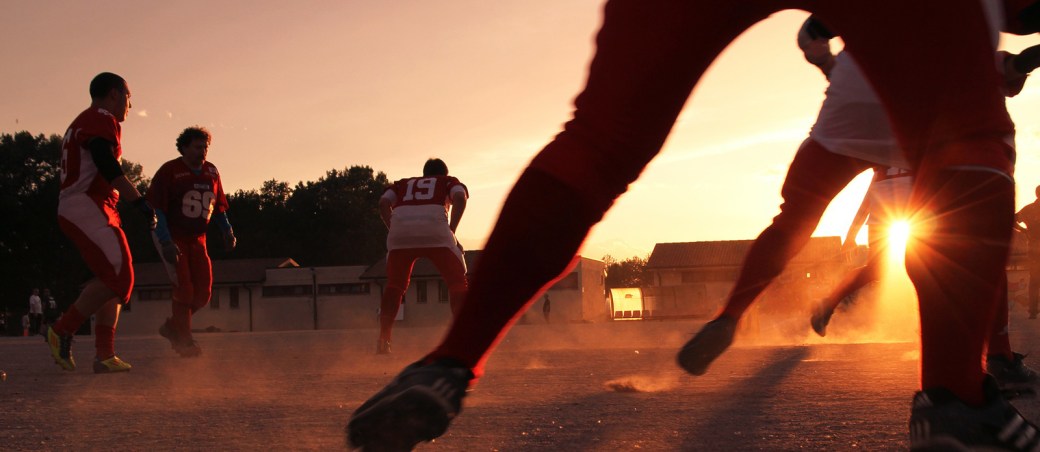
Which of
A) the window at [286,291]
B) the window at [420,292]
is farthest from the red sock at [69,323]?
the window at [286,291]

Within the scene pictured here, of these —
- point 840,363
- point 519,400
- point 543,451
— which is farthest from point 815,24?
point 840,363

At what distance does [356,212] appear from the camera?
289 ft

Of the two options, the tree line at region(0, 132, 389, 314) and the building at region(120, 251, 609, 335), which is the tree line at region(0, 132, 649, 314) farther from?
the building at region(120, 251, 609, 335)

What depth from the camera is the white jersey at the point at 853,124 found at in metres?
3.37

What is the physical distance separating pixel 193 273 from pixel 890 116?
7748 mm

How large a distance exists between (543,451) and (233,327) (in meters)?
66.2

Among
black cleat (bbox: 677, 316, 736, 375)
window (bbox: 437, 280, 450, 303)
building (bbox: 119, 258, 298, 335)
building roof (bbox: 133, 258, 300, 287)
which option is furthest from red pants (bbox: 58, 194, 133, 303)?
building roof (bbox: 133, 258, 300, 287)

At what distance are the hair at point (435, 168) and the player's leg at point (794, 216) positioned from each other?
5895mm

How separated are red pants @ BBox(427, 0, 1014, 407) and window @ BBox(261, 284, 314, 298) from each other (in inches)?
2627

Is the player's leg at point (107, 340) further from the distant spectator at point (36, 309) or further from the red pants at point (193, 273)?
the distant spectator at point (36, 309)

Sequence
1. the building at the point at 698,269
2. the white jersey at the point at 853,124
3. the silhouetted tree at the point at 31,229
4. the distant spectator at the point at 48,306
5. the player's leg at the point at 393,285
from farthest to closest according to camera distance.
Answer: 1. the silhouetted tree at the point at 31,229
2. the building at the point at 698,269
3. the distant spectator at the point at 48,306
4. the player's leg at the point at 393,285
5. the white jersey at the point at 853,124

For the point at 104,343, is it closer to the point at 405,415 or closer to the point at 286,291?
the point at 405,415

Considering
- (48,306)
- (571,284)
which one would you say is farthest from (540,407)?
(571,284)

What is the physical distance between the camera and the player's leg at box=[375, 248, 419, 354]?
344 inches
